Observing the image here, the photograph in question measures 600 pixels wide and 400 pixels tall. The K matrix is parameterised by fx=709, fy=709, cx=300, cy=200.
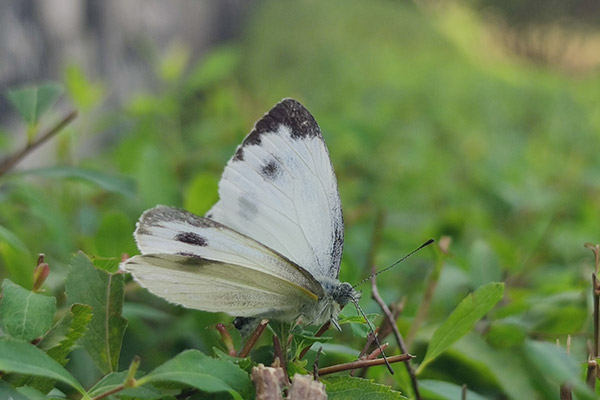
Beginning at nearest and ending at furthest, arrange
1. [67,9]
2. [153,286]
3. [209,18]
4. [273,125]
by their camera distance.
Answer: [153,286]
[273,125]
[67,9]
[209,18]

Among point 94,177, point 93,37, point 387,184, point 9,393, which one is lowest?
point 9,393

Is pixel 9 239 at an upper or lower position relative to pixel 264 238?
lower

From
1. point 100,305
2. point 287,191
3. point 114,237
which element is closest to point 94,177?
point 114,237

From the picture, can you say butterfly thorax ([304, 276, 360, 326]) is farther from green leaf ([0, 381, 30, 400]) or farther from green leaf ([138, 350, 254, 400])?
green leaf ([0, 381, 30, 400])

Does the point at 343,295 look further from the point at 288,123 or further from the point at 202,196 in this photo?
the point at 202,196

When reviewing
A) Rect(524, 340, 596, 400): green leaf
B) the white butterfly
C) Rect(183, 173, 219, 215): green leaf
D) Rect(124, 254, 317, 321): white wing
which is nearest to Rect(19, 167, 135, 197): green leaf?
Rect(183, 173, 219, 215): green leaf

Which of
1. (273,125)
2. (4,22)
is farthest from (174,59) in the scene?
(273,125)

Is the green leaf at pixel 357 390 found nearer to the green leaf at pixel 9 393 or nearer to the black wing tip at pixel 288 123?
the green leaf at pixel 9 393

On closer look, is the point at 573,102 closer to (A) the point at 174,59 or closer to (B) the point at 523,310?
(A) the point at 174,59
